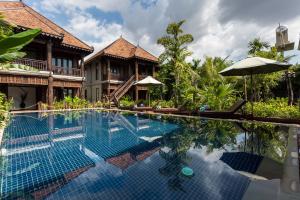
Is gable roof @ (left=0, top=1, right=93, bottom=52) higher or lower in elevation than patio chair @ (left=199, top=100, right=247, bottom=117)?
higher

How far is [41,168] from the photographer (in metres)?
4.59

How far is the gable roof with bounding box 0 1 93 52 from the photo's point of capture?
16905mm

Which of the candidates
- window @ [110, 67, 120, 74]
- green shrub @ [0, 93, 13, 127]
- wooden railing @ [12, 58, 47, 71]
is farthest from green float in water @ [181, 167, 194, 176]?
window @ [110, 67, 120, 74]

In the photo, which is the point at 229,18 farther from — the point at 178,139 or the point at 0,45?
the point at 0,45

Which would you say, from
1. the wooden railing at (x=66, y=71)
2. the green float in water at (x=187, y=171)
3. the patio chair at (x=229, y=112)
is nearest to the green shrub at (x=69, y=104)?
the wooden railing at (x=66, y=71)

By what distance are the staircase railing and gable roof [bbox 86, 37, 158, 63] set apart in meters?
3.03

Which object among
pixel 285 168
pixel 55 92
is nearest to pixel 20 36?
pixel 285 168

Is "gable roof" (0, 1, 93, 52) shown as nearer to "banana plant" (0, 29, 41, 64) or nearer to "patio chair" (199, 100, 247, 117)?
"patio chair" (199, 100, 247, 117)

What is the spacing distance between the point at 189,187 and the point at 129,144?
3.53m

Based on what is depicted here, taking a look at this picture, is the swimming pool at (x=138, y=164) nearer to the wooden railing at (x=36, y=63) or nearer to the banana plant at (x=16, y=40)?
the banana plant at (x=16, y=40)

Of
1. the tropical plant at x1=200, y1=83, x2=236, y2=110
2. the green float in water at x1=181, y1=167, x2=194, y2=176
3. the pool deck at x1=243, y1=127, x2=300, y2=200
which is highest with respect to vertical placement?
the tropical plant at x1=200, y1=83, x2=236, y2=110

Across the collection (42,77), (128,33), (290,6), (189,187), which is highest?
(128,33)

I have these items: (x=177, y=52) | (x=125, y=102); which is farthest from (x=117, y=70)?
(x=177, y=52)

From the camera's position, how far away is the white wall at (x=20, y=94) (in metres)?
19.8
